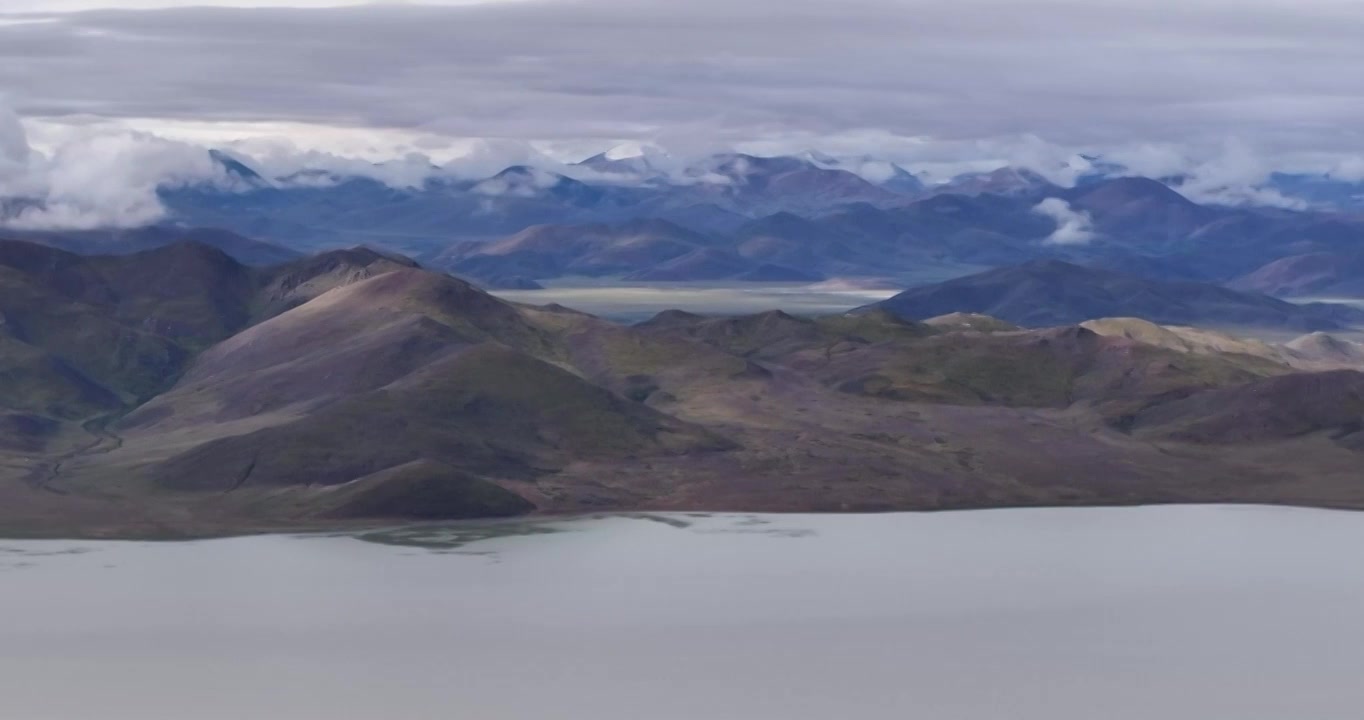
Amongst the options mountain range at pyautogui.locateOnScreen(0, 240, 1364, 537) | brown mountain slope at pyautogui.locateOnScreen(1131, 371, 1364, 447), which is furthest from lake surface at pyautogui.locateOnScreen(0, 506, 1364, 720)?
brown mountain slope at pyautogui.locateOnScreen(1131, 371, 1364, 447)

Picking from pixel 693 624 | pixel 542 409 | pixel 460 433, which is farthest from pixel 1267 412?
pixel 693 624

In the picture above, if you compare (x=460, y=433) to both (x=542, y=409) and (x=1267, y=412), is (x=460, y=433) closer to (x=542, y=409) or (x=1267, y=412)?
(x=542, y=409)

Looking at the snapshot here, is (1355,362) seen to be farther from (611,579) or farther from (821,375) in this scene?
(611,579)

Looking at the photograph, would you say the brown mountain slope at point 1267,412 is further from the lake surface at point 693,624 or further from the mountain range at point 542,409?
the lake surface at point 693,624

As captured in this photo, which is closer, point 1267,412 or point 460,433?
point 460,433

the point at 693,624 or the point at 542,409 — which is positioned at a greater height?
the point at 542,409

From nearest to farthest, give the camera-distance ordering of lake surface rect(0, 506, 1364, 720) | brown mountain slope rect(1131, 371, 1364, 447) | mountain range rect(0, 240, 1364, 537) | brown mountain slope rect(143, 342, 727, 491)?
1. lake surface rect(0, 506, 1364, 720)
2. mountain range rect(0, 240, 1364, 537)
3. brown mountain slope rect(143, 342, 727, 491)
4. brown mountain slope rect(1131, 371, 1364, 447)

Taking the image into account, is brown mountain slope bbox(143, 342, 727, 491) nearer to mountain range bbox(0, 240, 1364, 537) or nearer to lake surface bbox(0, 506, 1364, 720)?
mountain range bbox(0, 240, 1364, 537)
